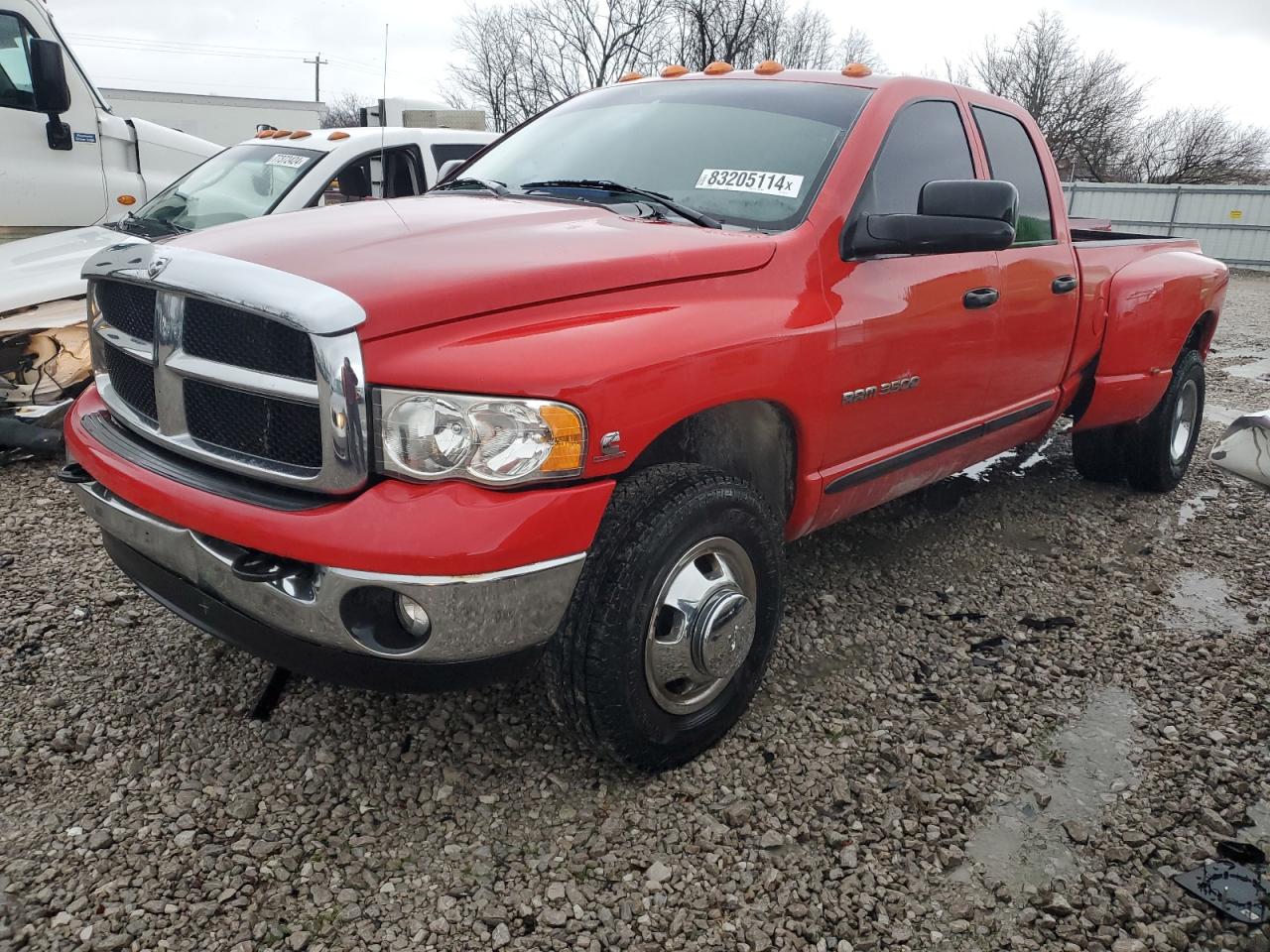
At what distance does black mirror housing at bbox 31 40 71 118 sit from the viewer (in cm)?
581

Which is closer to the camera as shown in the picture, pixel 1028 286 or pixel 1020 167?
pixel 1028 286

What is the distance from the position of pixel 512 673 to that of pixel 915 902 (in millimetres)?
1014

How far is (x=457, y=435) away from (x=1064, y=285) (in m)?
2.82

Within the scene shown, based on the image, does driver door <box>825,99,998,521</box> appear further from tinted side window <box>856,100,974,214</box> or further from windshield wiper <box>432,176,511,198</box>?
windshield wiper <box>432,176,511,198</box>

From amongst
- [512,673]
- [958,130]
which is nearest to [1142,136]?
[958,130]

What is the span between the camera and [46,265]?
5.17m

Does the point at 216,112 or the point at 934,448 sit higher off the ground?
the point at 216,112

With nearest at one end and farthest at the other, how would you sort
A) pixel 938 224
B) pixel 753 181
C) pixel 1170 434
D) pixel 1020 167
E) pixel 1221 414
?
pixel 938 224, pixel 753 181, pixel 1020 167, pixel 1170 434, pixel 1221 414

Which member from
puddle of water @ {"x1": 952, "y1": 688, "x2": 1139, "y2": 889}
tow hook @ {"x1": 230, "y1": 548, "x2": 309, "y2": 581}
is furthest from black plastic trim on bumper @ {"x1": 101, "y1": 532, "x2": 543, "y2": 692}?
puddle of water @ {"x1": 952, "y1": 688, "x2": 1139, "y2": 889}

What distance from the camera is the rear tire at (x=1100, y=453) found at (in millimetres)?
4891

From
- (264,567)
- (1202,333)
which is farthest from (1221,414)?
(264,567)

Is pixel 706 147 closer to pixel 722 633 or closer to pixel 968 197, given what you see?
pixel 968 197

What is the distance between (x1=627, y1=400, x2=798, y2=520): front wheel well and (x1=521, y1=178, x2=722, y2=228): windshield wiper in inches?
21.6

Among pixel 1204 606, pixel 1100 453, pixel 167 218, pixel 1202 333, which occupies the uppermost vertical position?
pixel 167 218
